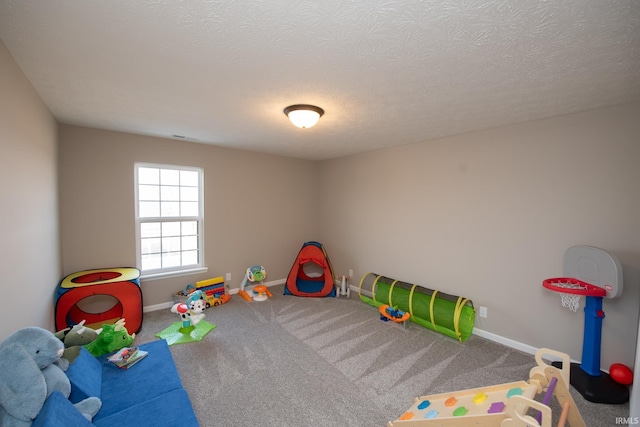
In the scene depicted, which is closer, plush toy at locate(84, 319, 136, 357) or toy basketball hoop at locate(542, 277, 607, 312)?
toy basketball hoop at locate(542, 277, 607, 312)

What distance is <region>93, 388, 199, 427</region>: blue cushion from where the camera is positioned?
4.76 ft

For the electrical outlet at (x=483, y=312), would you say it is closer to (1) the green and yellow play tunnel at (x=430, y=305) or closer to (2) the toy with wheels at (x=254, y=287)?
(1) the green and yellow play tunnel at (x=430, y=305)

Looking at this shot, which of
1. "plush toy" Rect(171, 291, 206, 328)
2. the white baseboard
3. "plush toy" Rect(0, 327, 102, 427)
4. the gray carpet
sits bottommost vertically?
the gray carpet

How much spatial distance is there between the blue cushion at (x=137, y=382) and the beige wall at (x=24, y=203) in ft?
2.18

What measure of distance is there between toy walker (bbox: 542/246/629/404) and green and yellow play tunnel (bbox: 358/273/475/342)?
0.87 metres

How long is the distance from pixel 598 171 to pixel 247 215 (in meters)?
4.28

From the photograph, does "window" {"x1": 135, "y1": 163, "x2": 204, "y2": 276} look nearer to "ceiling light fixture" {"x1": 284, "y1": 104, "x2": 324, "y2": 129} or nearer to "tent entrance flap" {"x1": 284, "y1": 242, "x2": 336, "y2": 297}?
"tent entrance flap" {"x1": 284, "y1": 242, "x2": 336, "y2": 297}

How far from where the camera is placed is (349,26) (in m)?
1.25

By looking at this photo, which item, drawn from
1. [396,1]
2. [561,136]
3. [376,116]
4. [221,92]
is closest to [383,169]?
[376,116]

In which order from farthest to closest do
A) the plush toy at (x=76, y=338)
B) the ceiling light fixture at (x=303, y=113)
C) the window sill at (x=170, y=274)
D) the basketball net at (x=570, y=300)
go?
the window sill at (x=170, y=274) → the basketball net at (x=570, y=300) → the ceiling light fixture at (x=303, y=113) → the plush toy at (x=76, y=338)

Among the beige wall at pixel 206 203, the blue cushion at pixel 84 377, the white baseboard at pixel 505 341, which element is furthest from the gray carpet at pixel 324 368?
the beige wall at pixel 206 203

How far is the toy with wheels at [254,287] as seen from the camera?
411cm

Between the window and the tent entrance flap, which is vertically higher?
the window


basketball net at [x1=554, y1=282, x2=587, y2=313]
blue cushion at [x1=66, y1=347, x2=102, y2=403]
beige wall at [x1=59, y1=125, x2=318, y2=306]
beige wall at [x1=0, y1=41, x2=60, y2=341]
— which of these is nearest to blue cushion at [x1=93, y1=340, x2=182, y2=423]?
blue cushion at [x1=66, y1=347, x2=102, y2=403]
